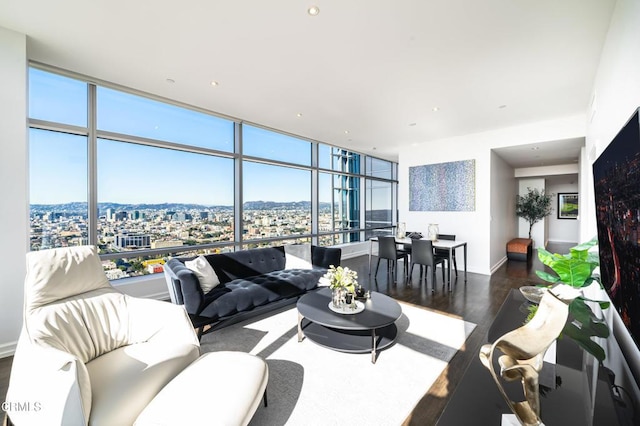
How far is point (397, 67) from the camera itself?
301 cm

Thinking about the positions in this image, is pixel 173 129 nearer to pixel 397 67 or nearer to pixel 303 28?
pixel 303 28

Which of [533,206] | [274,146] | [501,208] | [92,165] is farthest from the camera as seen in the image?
[533,206]

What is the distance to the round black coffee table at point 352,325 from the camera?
2.29 metres

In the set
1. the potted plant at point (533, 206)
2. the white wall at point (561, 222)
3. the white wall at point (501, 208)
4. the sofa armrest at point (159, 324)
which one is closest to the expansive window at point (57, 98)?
the sofa armrest at point (159, 324)

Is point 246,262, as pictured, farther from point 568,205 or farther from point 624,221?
point 568,205

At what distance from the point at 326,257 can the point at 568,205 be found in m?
10.8

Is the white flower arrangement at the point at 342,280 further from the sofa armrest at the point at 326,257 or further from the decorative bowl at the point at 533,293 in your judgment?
the sofa armrest at the point at 326,257

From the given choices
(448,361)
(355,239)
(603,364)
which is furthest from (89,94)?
(355,239)

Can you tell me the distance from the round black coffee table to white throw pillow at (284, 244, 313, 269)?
1191 millimetres

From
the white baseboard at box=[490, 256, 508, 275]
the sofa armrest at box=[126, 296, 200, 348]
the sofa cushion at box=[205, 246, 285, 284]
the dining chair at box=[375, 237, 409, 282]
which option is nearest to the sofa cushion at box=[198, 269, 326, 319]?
the sofa cushion at box=[205, 246, 285, 284]

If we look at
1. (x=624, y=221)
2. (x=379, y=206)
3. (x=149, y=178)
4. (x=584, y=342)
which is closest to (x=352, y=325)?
(x=584, y=342)

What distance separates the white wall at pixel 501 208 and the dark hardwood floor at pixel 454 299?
1.20 ft

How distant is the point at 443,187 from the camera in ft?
20.1

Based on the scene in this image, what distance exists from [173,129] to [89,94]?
1018 millimetres
